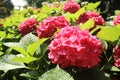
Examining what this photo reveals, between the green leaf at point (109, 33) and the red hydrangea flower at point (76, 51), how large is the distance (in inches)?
9.9

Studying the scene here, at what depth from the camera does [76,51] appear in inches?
71.0

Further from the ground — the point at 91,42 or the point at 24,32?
the point at 91,42

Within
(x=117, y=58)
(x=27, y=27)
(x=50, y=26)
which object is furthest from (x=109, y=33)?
(x=27, y=27)

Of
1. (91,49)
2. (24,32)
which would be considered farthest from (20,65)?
(24,32)

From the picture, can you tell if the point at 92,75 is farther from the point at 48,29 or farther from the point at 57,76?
the point at 48,29

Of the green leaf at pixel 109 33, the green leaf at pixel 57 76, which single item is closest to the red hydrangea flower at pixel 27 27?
the green leaf at pixel 109 33

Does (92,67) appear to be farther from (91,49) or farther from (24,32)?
(24,32)

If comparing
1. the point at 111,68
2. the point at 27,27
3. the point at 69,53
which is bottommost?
the point at 27,27

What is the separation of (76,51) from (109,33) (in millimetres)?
433

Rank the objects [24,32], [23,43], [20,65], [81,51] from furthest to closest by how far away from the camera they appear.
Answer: [24,32]
[23,43]
[20,65]
[81,51]

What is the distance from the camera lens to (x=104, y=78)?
6.24 feet

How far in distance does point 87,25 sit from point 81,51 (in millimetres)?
501

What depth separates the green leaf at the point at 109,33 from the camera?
2133mm

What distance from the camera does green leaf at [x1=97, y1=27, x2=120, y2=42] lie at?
213 cm
